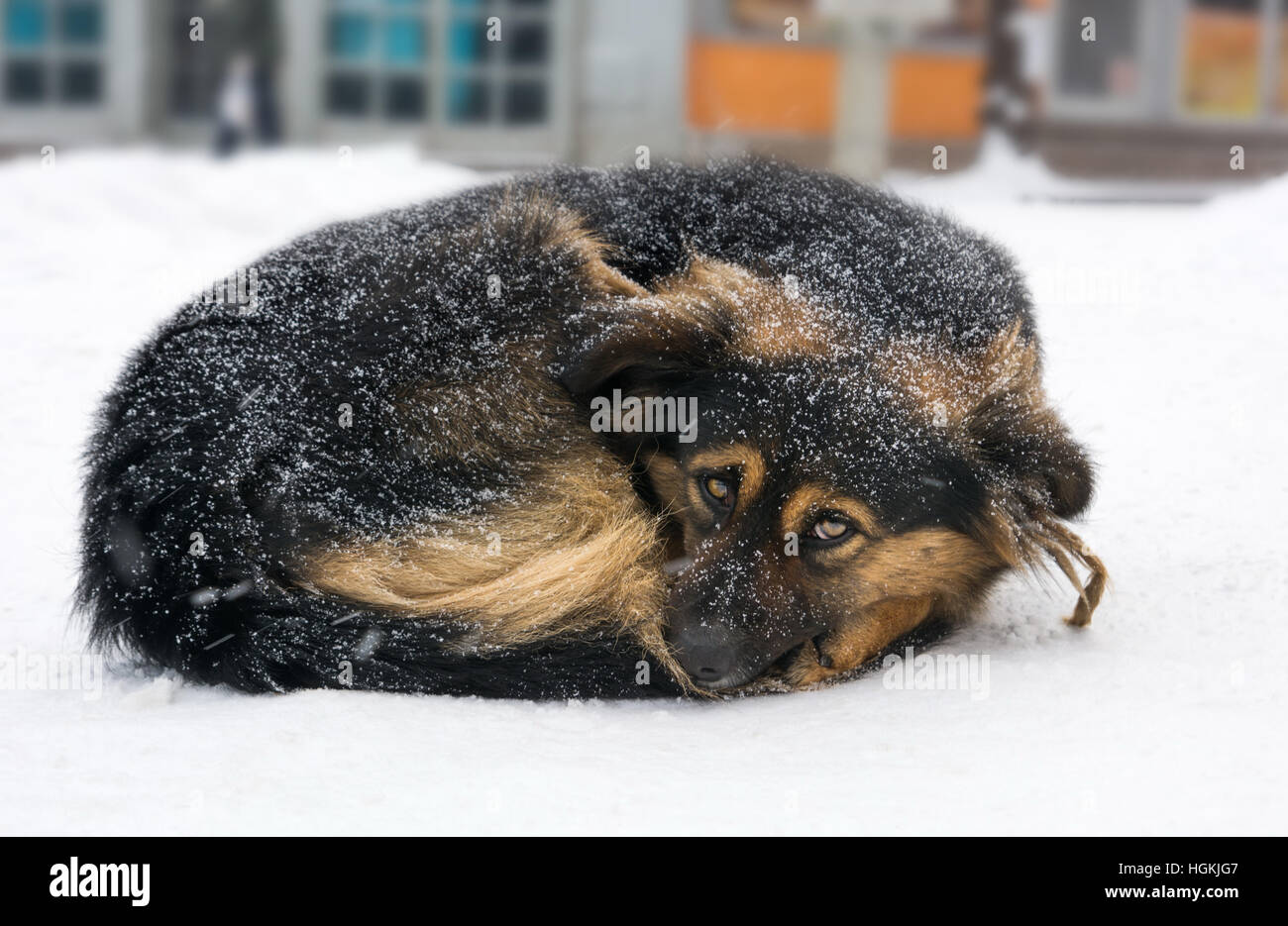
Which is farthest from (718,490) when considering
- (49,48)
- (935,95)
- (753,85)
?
(49,48)

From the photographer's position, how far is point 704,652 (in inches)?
106

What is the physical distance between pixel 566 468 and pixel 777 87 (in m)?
9.97

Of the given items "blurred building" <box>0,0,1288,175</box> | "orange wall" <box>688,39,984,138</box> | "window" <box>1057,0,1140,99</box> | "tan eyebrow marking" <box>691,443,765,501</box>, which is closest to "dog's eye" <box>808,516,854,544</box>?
"tan eyebrow marking" <box>691,443,765,501</box>

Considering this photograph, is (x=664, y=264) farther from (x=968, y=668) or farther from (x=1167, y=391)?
(x=1167, y=391)

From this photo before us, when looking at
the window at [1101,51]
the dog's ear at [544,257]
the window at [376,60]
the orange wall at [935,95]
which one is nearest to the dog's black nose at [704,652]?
the dog's ear at [544,257]

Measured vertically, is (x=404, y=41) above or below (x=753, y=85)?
above

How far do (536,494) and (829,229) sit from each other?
43.3 inches

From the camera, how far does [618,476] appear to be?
3.08 m

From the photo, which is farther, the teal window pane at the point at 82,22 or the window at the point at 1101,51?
the window at the point at 1101,51

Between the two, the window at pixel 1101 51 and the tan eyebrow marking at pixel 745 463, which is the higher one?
the window at pixel 1101 51

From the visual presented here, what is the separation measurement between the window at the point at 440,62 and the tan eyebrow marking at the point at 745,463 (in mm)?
10647

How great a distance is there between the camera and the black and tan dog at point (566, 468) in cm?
269

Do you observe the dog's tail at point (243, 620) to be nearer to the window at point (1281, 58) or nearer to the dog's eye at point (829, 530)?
the dog's eye at point (829, 530)

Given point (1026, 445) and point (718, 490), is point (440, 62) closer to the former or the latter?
point (718, 490)
